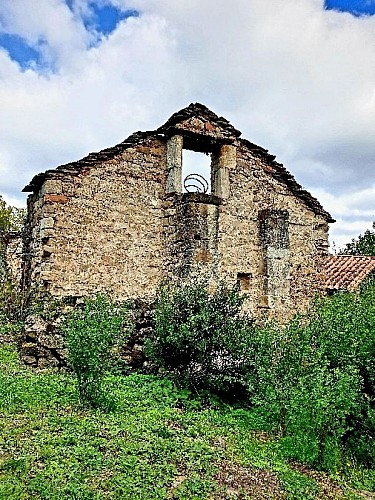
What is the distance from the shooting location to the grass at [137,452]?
4.26 m

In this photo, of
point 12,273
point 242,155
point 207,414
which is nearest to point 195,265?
point 242,155

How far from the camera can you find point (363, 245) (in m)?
33.6

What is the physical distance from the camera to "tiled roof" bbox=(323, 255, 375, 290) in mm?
16328

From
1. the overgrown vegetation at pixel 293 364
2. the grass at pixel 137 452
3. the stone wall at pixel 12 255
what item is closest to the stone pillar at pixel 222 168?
the overgrown vegetation at pixel 293 364

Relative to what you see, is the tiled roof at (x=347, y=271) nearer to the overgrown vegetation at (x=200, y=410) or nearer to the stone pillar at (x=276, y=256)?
the stone pillar at (x=276, y=256)

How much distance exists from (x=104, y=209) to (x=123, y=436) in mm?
5715

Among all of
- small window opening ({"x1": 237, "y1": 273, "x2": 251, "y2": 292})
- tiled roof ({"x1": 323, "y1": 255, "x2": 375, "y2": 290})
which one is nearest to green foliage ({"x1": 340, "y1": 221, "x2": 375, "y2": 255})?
tiled roof ({"x1": 323, "y1": 255, "x2": 375, "y2": 290})

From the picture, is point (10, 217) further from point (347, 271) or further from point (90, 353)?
point (90, 353)

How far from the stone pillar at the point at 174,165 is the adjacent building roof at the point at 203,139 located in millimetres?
212

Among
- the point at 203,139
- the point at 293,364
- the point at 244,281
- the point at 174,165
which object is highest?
the point at 203,139

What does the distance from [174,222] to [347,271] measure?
29.5ft

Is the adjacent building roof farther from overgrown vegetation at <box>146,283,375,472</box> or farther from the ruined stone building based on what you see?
overgrown vegetation at <box>146,283,375,472</box>

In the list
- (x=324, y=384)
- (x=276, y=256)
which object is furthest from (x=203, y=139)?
(x=324, y=384)

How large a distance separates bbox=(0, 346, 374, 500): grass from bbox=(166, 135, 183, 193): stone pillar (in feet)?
16.2
